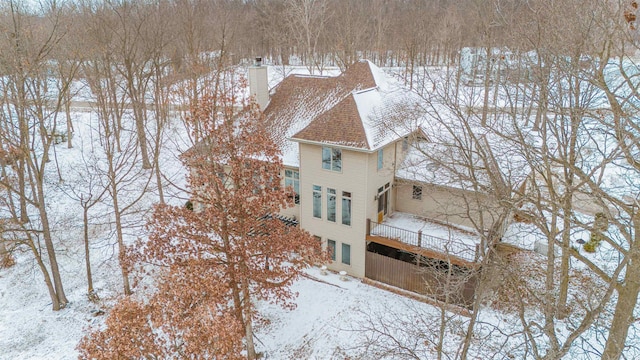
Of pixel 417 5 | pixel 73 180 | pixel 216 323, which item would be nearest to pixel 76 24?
pixel 73 180

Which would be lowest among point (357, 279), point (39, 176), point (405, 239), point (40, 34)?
point (357, 279)

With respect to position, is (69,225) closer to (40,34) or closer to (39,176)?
(39,176)

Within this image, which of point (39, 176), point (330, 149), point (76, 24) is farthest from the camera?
point (76, 24)

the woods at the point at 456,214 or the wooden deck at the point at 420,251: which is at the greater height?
the woods at the point at 456,214

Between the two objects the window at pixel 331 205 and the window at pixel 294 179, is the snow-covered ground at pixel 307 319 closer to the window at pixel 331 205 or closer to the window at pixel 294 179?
the window at pixel 331 205

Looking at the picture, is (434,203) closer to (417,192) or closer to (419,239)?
(417,192)

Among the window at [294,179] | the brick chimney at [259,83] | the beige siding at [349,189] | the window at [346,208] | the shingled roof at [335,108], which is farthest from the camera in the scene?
the brick chimney at [259,83]

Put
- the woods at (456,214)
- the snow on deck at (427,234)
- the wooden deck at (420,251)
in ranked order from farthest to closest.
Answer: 1. the snow on deck at (427,234)
2. the wooden deck at (420,251)
3. the woods at (456,214)

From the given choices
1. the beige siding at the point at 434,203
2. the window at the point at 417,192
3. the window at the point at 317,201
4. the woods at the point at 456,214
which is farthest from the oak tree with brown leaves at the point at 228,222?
the window at the point at 417,192
